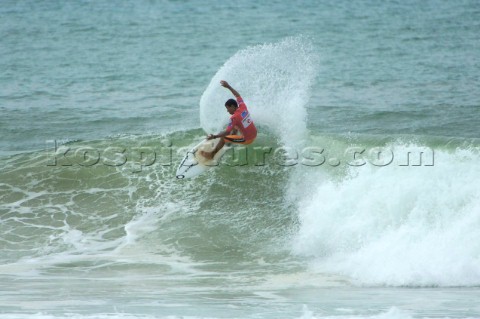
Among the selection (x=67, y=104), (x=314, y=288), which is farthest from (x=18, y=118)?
(x=314, y=288)

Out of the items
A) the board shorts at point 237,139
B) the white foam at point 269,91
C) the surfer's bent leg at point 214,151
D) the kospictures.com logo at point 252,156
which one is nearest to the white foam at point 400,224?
the kospictures.com logo at point 252,156

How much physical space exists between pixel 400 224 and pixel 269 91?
5067mm

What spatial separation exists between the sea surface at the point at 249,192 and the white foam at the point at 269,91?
1.3 inches

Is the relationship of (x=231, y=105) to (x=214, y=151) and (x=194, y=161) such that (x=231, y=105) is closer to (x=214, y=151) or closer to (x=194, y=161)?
(x=214, y=151)

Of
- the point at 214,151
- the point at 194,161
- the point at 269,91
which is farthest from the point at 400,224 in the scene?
the point at 269,91

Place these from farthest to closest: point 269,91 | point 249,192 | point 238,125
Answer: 1. point 269,91
2. point 249,192
3. point 238,125

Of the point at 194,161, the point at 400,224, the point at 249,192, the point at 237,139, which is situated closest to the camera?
the point at 400,224

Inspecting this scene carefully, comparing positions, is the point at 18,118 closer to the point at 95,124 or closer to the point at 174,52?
the point at 95,124

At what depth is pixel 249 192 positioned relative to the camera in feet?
49.8

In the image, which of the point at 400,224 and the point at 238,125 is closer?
the point at 400,224

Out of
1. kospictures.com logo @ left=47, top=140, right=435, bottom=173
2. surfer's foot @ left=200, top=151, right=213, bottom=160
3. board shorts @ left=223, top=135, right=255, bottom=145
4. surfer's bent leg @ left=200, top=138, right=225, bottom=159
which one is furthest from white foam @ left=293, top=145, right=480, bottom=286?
surfer's foot @ left=200, top=151, right=213, bottom=160

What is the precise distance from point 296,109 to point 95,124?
19.2ft

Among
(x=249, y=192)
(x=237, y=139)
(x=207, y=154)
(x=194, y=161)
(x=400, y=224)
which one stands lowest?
(x=400, y=224)

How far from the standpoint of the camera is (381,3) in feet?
130
